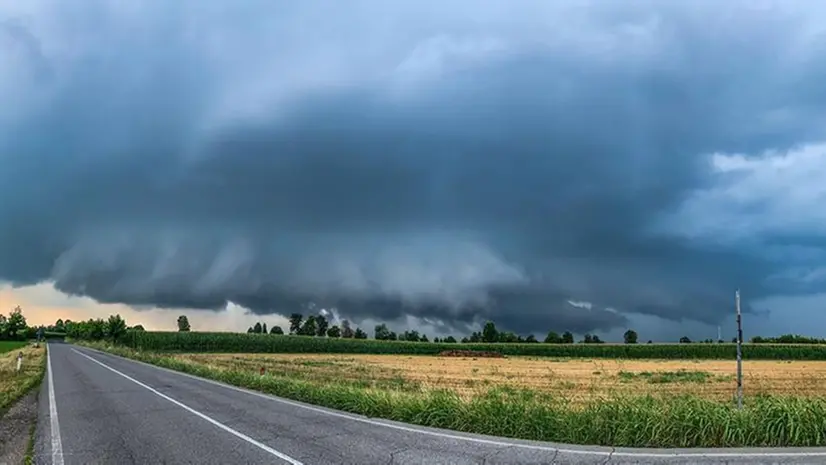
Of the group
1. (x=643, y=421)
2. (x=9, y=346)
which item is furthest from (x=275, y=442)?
(x=9, y=346)

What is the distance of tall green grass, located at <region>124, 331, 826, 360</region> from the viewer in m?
94.6

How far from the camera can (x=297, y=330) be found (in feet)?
600

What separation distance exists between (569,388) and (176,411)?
18445 mm

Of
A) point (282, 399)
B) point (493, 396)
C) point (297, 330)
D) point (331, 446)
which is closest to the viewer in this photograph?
point (331, 446)

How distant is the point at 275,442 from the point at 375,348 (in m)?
101

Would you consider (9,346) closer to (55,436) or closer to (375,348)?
(375,348)

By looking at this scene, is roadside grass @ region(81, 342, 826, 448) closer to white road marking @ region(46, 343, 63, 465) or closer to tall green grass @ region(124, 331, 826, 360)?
white road marking @ region(46, 343, 63, 465)

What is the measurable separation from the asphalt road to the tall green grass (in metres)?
82.2

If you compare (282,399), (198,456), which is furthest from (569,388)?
(198,456)

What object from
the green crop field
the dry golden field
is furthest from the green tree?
the dry golden field

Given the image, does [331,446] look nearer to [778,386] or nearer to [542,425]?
[542,425]

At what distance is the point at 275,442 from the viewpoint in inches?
401

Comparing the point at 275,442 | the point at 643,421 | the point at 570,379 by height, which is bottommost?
the point at 570,379

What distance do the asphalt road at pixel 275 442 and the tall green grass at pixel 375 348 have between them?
82.2 m
